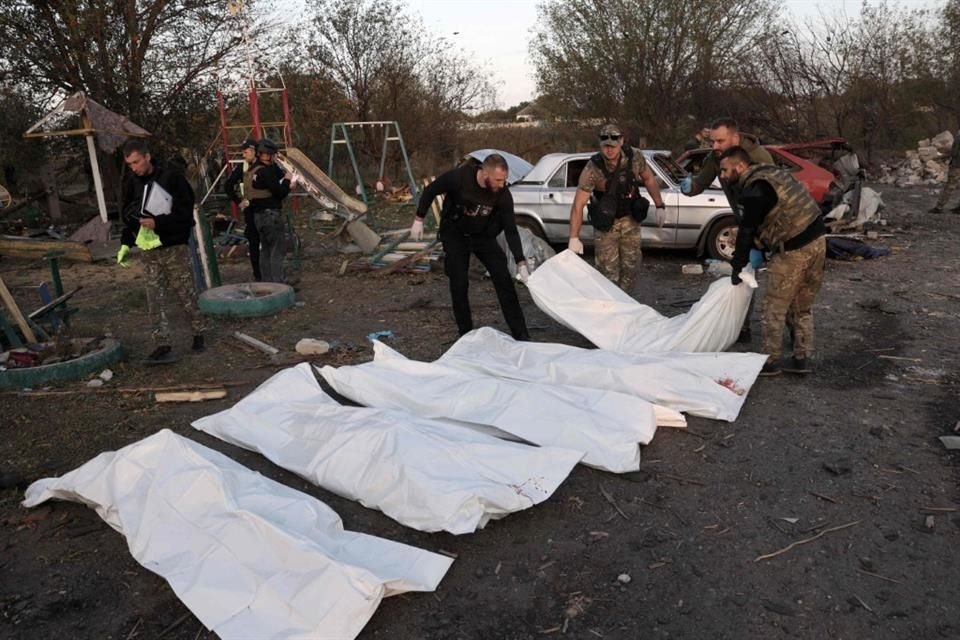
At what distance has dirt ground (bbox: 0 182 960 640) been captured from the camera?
8.30 ft

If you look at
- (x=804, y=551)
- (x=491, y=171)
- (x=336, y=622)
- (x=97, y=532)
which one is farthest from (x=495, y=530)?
(x=491, y=171)

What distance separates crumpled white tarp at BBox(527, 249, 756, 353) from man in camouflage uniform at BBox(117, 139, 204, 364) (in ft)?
9.49

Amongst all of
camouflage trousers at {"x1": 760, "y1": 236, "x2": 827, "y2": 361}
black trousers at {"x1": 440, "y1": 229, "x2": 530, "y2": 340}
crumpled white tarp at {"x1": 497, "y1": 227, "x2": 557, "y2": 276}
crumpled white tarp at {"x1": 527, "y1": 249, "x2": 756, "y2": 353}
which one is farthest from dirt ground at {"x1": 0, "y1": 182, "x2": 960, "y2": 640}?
crumpled white tarp at {"x1": 497, "y1": 227, "x2": 557, "y2": 276}

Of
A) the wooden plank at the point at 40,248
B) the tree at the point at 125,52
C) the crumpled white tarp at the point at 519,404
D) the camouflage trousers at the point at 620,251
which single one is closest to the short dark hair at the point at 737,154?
the camouflage trousers at the point at 620,251

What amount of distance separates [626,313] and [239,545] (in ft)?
11.6

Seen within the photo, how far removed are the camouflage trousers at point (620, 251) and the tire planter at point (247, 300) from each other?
3339 mm

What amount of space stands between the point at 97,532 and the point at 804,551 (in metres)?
3.15

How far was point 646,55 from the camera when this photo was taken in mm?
18797

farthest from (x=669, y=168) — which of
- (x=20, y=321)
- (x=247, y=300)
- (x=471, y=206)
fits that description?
(x=20, y=321)

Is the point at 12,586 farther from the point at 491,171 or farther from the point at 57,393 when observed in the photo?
the point at 491,171

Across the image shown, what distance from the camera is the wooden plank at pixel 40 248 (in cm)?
1075

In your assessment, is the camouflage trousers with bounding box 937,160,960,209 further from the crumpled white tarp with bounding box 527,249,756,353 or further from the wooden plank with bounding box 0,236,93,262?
the wooden plank with bounding box 0,236,93,262

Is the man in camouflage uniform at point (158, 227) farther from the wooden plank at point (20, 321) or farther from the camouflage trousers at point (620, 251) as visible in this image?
the camouflage trousers at point (620, 251)

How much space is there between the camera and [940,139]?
1889cm
